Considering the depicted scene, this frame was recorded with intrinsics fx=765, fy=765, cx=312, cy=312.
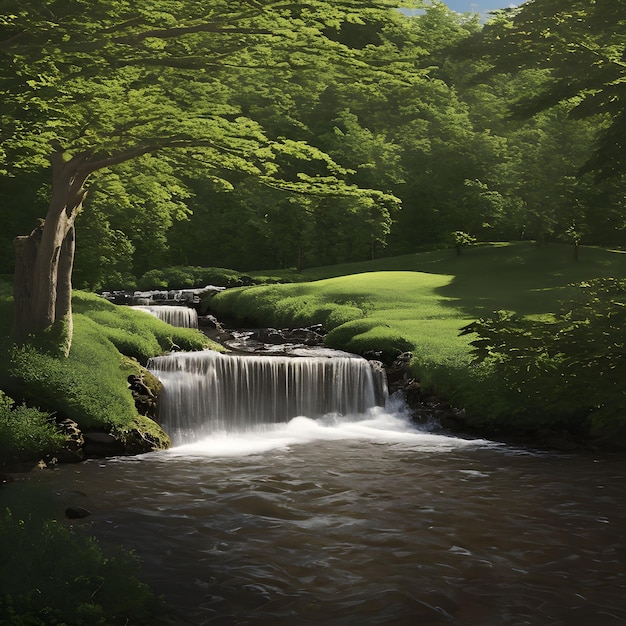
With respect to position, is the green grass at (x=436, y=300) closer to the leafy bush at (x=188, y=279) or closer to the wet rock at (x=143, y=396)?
the leafy bush at (x=188, y=279)

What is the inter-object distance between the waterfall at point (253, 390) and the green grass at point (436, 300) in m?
2.05

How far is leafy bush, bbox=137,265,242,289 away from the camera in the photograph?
198 ft

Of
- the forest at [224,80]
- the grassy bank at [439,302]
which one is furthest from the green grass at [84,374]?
the grassy bank at [439,302]

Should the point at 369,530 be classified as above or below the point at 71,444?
below

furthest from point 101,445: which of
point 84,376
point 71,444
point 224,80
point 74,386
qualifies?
point 224,80

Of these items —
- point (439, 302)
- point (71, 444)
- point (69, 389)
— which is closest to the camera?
point (71, 444)

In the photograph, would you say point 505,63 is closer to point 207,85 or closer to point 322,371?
point 207,85

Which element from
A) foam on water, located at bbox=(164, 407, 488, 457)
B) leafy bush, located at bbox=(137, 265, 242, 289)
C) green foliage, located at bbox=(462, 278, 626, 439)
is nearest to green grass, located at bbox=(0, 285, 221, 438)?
foam on water, located at bbox=(164, 407, 488, 457)

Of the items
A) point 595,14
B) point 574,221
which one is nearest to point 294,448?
point 595,14

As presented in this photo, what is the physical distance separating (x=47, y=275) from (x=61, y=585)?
14.3 meters

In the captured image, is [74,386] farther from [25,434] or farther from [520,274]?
[520,274]

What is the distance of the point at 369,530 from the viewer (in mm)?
11234

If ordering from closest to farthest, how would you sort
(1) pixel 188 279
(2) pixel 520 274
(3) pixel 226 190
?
(3) pixel 226 190 < (2) pixel 520 274 < (1) pixel 188 279

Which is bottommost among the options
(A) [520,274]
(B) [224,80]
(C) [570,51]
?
(A) [520,274]
